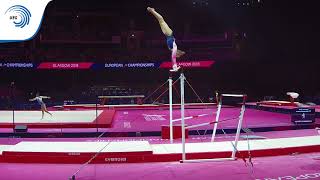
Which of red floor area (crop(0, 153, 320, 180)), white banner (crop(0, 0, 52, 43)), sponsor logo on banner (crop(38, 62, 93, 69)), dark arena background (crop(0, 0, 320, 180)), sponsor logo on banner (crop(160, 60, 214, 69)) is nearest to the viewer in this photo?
red floor area (crop(0, 153, 320, 180))

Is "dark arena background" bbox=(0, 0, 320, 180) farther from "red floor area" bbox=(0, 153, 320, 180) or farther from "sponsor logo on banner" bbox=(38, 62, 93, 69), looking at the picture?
"red floor area" bbox=(0, 153, 320, 180)

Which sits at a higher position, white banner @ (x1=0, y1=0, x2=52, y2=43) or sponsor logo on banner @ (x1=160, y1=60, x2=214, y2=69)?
white banner @ (x1=0, y1=0, x2=52, y2=43)

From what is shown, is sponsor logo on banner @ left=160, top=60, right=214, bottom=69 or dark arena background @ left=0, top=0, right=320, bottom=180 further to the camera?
sponsor logo on banner @ left=160, top=60, right=214, bottom=69

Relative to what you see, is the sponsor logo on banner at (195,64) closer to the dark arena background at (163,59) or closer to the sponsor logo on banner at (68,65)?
the dark arena background at (163,59)

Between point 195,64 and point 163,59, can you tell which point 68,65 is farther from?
point 195,64

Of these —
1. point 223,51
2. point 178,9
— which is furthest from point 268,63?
point 178,9

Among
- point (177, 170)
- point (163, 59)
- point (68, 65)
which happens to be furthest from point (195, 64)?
point (177, 170)

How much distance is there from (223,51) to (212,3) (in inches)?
178

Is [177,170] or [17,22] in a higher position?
[17,22]

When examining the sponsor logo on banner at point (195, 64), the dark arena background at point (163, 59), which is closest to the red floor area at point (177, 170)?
the dark arena background at point (163, 59)

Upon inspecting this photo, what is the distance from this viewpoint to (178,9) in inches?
1017

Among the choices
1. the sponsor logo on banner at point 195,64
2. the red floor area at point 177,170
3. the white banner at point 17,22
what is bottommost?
the red floor area at point 177,170

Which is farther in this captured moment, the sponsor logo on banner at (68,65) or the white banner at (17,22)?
the sponsor logo on banner at (68,65)

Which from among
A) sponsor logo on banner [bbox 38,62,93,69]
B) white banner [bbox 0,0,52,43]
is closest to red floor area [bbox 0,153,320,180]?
white banner [bbox 0,0,52,43]
